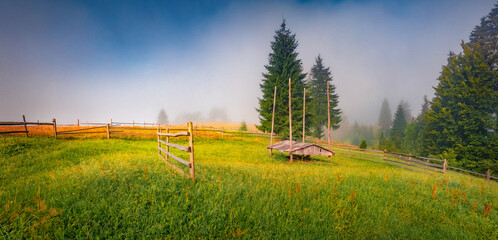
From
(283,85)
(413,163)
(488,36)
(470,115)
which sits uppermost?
(488,36)

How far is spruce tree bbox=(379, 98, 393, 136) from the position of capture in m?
84.1

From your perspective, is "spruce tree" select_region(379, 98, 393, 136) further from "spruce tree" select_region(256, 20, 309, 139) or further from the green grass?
the green grass

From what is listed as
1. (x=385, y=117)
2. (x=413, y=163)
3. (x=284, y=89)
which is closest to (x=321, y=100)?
(x=284, y=89)

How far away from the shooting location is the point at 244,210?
12.9 feet

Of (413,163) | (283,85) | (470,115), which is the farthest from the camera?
(283,85)

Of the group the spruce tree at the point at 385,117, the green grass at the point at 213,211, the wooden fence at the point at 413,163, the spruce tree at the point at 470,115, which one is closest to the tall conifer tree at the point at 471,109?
the spruce tree at the point at 470,115

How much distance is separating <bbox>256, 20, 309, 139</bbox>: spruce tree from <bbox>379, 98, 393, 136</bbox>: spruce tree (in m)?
78.5

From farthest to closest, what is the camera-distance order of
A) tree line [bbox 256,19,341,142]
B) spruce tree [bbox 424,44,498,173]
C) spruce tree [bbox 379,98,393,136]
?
spruce tree [bbox 379,98,393,136] → tree line [bbox 256,19,341,142] → spruce tree [bbox 424,44,498,173]

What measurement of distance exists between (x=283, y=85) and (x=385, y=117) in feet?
274

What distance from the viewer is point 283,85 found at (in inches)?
1098

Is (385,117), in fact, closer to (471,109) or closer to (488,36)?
(488,36)

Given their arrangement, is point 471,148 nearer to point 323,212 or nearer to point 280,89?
Result: point 280,89

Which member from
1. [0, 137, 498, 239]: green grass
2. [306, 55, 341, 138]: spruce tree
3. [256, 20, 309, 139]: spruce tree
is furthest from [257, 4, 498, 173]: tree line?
[0, 137, 498, 239]: green grass

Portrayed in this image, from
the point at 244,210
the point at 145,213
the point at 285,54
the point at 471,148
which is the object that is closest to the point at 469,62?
the point at 471,148
